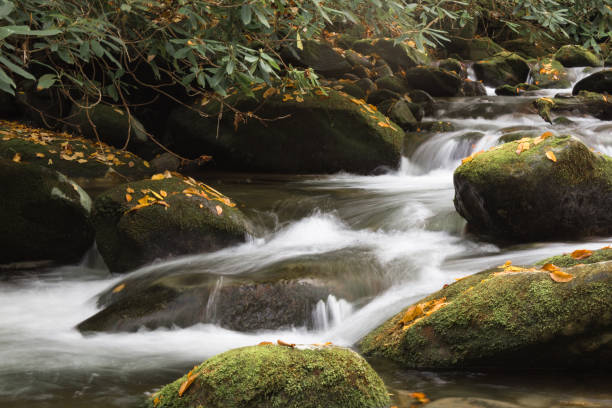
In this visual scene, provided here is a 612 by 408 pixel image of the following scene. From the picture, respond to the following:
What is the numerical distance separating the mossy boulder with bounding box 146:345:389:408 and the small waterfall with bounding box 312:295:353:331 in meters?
1.81

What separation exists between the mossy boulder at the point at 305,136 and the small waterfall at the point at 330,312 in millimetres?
5420

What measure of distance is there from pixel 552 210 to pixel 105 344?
14.3 ft

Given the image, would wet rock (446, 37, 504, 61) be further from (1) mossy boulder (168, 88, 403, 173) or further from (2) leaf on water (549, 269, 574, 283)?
(2) leaf on water (549, 269, 574, 283)

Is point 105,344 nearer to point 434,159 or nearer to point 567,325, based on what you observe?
point 567,325

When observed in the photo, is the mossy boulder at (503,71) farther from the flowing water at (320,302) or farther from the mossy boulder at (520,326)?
the mossy boulder at (520,326)

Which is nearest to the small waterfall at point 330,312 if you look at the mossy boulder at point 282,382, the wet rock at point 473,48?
the mossy boulder at point 282,382

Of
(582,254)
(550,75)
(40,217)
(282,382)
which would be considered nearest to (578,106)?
(550,75)

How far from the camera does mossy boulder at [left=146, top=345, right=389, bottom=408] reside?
9.16 feet

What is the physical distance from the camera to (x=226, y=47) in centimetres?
536

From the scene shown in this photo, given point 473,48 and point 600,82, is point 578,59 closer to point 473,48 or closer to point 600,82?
point 473,48

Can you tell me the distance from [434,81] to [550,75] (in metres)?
3.63

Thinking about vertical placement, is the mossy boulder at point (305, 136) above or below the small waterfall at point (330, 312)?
above

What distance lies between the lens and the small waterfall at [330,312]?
15.9ft

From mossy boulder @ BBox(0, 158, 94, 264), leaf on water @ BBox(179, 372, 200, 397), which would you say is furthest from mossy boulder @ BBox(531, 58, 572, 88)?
leaf on water @ BBox(179, 372, 200, 397)
